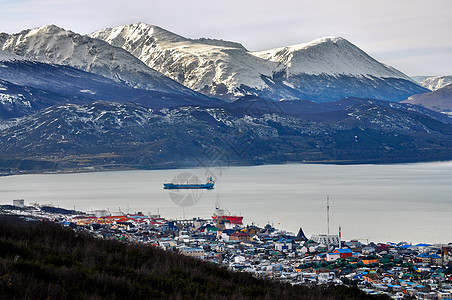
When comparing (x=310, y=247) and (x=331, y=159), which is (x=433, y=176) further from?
(x=310, y=247)

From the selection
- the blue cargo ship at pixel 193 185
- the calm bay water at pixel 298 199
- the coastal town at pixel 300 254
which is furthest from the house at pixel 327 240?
the blue cargo ship at pixel 193 185

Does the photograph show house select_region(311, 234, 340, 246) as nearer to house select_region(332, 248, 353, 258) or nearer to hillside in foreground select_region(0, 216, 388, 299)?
house select_region(332, 248, 353, 258)

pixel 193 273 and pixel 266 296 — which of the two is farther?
pixel 193 273

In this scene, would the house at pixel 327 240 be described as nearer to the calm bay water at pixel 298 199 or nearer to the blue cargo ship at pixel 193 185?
the calm bay water at pixel 298 199

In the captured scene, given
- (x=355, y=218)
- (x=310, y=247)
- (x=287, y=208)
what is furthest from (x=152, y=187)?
(x=310, y=247)

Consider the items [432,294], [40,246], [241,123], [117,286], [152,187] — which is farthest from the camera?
[241,123]

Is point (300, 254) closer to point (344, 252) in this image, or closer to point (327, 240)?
point (344, 252)
